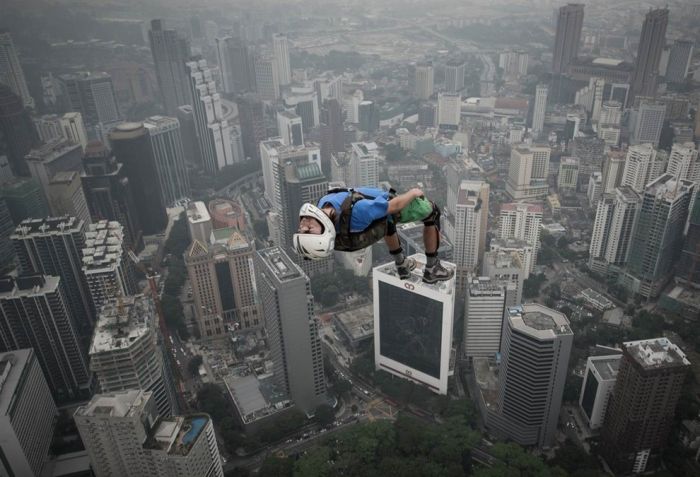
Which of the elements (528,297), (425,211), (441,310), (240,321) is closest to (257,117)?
(240,321)

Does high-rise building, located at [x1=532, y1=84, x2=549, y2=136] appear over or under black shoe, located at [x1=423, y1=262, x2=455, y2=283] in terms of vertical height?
under

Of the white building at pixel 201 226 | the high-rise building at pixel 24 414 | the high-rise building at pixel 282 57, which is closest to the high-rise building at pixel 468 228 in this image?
the white building at pixel 201 226

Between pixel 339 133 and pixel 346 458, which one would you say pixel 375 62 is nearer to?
pixel 339 133

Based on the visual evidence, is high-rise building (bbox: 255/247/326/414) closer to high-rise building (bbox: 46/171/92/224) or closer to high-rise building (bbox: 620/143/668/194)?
high-rise building (bbox: 46/171/92/224)

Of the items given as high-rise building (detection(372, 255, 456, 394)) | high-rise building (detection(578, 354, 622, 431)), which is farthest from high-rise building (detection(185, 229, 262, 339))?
high-rise building (detection(578, 354, 622, 431))

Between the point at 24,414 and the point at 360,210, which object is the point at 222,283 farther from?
the point at 360,210
